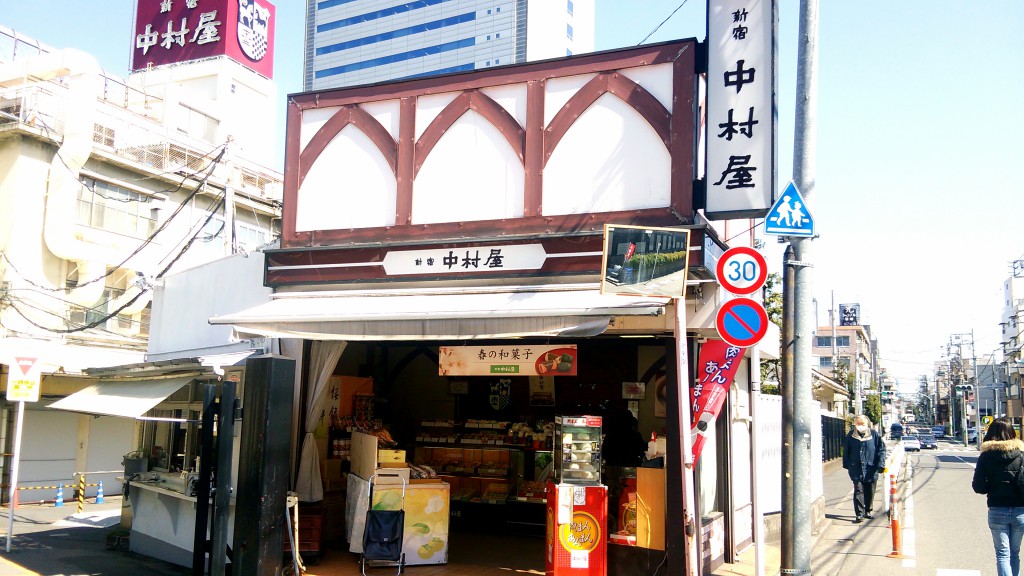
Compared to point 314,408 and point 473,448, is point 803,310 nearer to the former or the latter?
point 314,408

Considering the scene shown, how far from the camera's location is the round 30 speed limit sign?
7051 mm

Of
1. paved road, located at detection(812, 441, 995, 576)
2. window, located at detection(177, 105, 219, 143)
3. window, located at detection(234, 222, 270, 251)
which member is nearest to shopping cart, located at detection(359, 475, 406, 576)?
paved road, located at detection(812, 441, 995, 576)

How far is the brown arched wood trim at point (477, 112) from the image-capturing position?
33.9ft

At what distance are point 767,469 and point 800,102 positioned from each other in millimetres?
6936

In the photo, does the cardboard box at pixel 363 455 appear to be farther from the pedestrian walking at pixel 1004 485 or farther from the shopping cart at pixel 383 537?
the pedestrian walking at pixel 1004 485

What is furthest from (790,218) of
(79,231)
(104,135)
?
(104,135)

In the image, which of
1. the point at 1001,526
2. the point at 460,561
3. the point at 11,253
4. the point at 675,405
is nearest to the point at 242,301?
the point at 460,561

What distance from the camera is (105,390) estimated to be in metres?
12.0

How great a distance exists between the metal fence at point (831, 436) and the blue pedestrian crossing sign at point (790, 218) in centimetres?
1965

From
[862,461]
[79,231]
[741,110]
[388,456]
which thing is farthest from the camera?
[79,231]

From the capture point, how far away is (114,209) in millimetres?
25266

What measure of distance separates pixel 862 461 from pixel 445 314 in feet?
34.2

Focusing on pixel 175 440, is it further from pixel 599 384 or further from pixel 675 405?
pixel 675 405

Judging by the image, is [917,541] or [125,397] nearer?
[125,397]
